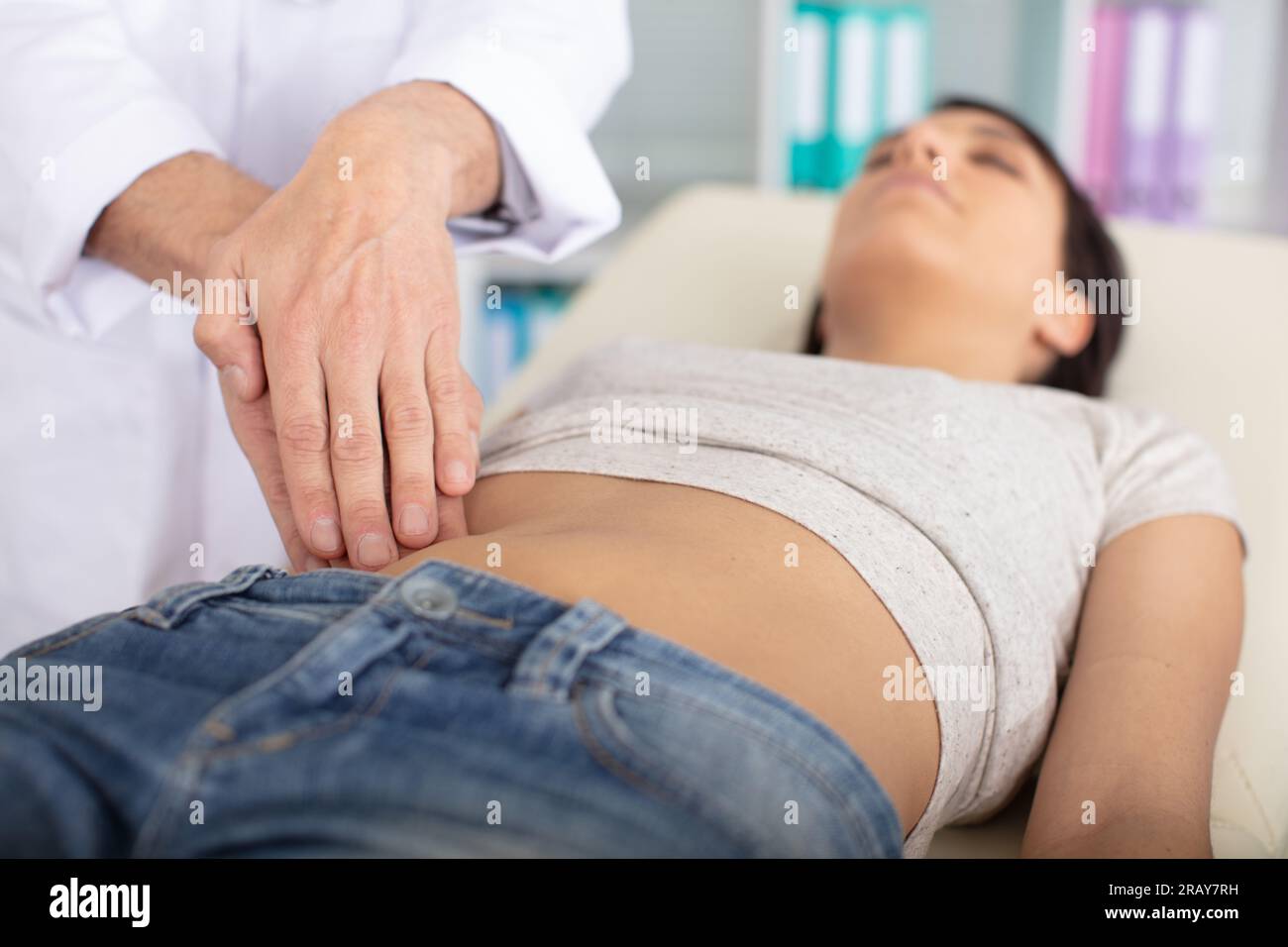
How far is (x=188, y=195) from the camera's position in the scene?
0.92 meters

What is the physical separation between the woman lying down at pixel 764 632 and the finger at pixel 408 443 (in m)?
0.03

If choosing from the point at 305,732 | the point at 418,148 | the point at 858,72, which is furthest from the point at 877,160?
the point at 305,732

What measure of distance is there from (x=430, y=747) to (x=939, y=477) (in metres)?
0.50

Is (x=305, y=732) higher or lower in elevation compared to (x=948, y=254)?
lower

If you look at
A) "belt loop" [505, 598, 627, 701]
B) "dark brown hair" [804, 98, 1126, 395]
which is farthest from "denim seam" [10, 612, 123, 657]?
"dark brown hair" [804, 98, 1126, 395]

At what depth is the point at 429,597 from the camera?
64 cm

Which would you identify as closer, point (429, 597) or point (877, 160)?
point (429, 597)

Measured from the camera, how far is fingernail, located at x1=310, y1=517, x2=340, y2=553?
2.59 ft

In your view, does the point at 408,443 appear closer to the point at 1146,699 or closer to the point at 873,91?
the point at 1146,699

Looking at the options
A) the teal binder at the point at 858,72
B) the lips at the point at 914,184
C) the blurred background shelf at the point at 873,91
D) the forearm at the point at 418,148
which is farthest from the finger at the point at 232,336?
the teal binder at the point at 858,72

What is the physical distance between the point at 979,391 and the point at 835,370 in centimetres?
13

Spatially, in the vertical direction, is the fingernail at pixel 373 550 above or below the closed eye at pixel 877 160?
below

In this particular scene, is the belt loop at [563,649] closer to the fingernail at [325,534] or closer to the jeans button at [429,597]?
the jeans button at [429,597]

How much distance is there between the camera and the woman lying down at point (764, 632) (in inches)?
21.5
